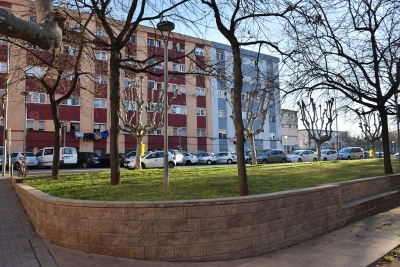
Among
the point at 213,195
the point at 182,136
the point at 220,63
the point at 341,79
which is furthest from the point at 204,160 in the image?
the point at 213,195

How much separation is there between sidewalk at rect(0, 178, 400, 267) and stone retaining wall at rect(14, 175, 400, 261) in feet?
0.46

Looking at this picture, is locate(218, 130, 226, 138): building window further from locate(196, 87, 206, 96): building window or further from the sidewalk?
the sidewalk

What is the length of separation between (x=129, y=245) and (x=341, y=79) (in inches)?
493

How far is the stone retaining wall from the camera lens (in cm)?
489

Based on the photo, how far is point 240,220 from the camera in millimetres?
5230

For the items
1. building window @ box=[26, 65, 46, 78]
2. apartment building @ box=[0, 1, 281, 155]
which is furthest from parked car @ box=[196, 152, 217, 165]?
building window @ box=[26, 65, 46, 78]

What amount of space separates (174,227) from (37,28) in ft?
10.4

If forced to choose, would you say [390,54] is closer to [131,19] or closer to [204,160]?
[131,19]

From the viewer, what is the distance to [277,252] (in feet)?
18.2

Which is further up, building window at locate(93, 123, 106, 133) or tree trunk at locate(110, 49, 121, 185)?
building window at locate(93, 123, 106, 133)

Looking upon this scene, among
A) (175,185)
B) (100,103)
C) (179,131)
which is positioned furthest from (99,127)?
(175,185)

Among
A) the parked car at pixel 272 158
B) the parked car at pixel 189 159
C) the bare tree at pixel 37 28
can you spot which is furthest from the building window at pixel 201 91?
the bare tree at pixel 37 28

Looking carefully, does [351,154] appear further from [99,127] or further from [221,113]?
[99,127]

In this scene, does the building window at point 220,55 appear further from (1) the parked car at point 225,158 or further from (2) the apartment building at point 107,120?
(1) the parked car at point 225,158
